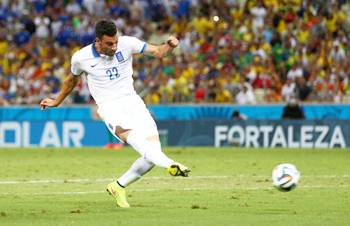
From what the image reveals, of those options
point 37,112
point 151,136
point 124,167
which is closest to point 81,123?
point 37,112

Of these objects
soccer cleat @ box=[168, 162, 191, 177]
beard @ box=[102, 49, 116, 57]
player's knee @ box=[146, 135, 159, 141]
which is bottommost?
soccer cleat @ box=[168, 162, 191, 177]

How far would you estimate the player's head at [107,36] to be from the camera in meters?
13.4

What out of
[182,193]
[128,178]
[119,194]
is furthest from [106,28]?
[182,193]

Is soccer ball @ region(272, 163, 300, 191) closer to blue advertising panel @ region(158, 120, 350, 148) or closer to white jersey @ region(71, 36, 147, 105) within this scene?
white jersey @ region(71, 36, 147, 105)

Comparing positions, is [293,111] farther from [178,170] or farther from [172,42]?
[178,170]

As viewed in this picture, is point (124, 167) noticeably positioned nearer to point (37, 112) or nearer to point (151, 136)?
point (151, 136)

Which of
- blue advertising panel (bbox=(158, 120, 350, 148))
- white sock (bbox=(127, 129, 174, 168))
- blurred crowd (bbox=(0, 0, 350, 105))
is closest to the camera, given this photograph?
white sock (bbox=(127, 129, 174, 168))

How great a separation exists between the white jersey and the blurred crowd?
18165 mm

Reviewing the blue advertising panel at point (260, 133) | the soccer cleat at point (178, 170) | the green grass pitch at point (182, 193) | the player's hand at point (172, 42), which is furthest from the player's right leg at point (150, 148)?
the blue advertising panel at point (260, 133)

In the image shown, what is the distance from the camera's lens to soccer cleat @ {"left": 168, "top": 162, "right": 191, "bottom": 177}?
12134mm

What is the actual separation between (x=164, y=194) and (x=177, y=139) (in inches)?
659

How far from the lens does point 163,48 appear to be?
13.4m

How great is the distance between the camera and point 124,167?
22656mm

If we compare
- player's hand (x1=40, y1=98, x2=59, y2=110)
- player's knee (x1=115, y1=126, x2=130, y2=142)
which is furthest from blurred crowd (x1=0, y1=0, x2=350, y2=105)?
player's knee (x1=115, y1=126, x2=130, y2=142)
